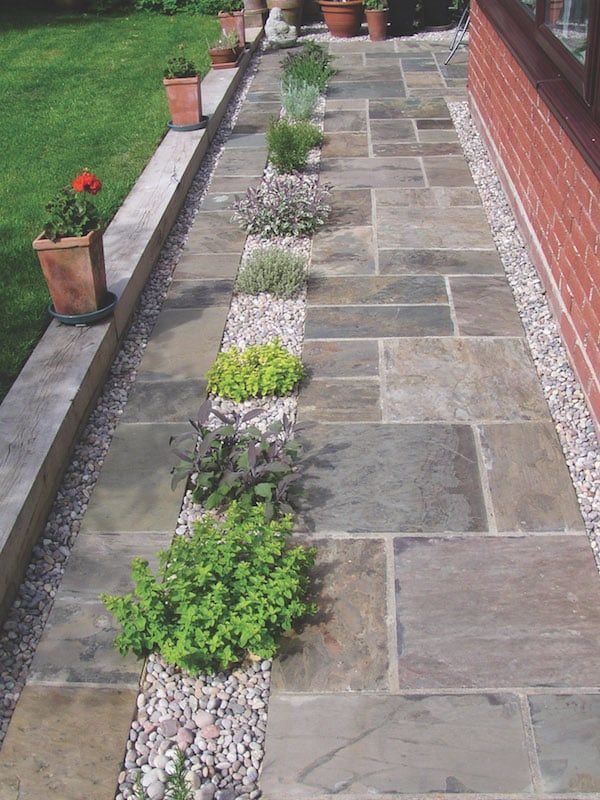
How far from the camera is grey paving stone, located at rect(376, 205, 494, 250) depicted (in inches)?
206

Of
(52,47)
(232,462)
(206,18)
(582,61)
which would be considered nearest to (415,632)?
(232,462)

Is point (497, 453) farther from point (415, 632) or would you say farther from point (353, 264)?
point (353, 264)

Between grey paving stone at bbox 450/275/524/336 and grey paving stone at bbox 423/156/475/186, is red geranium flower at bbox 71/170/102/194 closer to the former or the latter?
grey paving stone at bbox 450/275/524/336

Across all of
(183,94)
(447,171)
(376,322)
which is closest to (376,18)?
(183,94)

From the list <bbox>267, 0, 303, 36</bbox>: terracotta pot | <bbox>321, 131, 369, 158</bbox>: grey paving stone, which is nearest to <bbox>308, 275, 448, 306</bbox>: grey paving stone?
<bbox>321, 131, 369, 158</bbox>: grey paving stone

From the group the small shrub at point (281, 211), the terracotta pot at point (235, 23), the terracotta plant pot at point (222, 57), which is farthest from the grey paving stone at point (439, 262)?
the terracotta pot at point (235, 23)

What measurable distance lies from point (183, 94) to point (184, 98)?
0.04 meters

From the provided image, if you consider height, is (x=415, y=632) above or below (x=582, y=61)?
below

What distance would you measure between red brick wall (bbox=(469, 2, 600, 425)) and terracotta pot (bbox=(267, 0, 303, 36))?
468 cm

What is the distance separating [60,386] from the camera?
11.9ft

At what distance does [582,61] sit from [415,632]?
2714 mm

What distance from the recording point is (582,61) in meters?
3.96

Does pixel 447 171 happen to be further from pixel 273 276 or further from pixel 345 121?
pixel 273 276

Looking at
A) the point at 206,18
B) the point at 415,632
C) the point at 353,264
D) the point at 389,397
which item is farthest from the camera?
the point at 206,18
